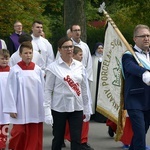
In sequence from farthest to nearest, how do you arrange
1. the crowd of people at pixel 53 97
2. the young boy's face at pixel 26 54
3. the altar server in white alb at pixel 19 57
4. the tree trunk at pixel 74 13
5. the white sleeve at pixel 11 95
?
Result: the tree trunk at pixel 74 13
the altar server in white alb at pixel 19 57
the young boy's face at pixel 26 54
the white sleeve at pixel 11 95
the crowd of people at pixel 53 97

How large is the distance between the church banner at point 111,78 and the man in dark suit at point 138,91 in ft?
3.83

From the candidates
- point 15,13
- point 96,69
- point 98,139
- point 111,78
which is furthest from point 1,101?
point 15,13

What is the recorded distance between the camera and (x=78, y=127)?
8227mm

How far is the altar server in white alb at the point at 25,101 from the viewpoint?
8.52m

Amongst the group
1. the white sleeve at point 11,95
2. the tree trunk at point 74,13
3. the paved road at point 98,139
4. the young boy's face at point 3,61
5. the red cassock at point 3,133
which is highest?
the tree trunk at point 74,13

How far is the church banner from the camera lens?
29.4ft

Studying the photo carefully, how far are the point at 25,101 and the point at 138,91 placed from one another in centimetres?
186

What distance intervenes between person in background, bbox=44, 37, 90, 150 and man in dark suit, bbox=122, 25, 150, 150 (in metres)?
0.90

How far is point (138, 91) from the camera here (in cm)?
750

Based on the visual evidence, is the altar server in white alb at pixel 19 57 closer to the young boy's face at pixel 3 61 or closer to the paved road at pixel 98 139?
the young boy's face at pixel 3 61

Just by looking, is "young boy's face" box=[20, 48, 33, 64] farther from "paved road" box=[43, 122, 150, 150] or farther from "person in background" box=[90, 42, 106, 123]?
"person in background" box=[90, 42, 106, 123]

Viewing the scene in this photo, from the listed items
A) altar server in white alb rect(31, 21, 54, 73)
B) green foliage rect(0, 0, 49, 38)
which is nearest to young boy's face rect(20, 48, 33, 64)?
altar server in white alb rect(31, 21, 54, 73)

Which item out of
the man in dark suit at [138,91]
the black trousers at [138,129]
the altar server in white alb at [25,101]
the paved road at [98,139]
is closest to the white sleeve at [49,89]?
the altar server in white alb at [25,101]

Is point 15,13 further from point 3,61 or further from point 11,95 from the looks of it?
point 11,95
